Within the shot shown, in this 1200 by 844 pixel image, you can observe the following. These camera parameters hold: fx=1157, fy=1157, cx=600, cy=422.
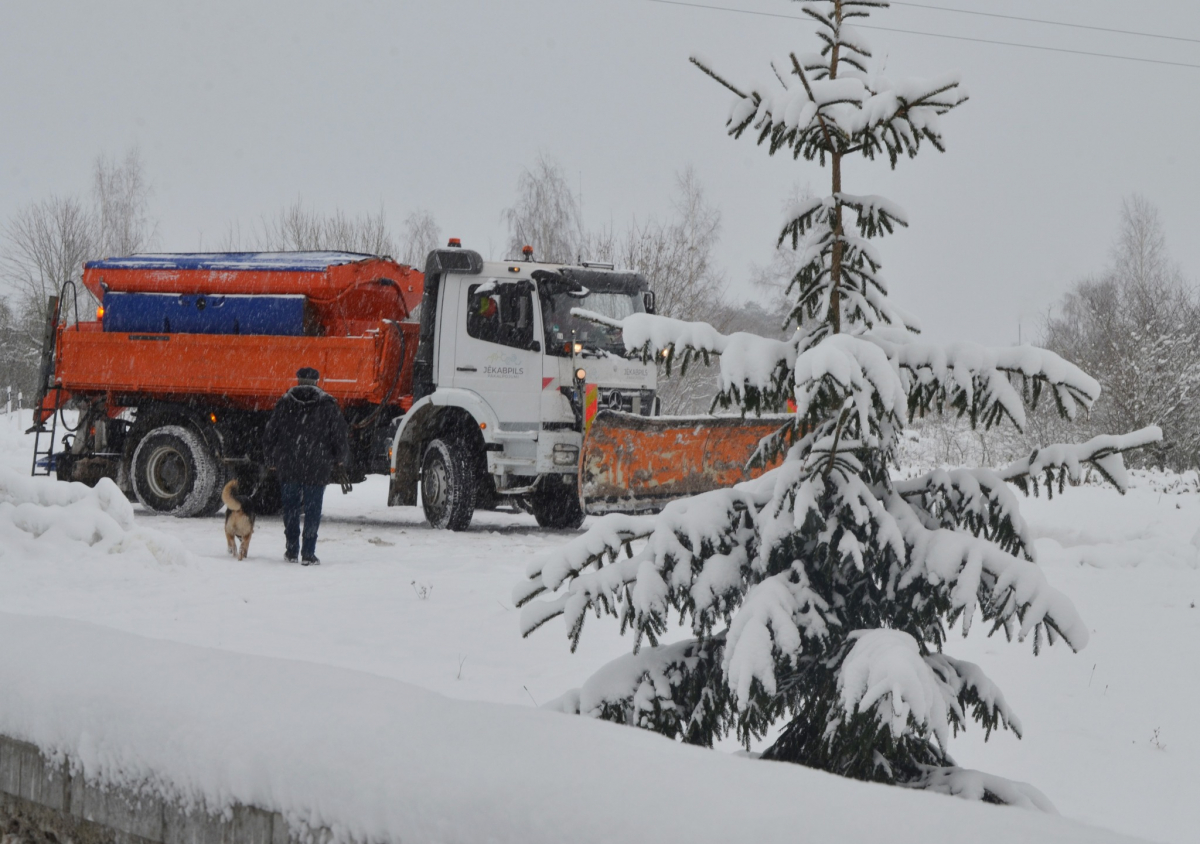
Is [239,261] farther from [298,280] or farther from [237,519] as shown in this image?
[237,519]

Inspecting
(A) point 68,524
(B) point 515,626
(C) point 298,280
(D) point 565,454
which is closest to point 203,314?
(C) point 298,280

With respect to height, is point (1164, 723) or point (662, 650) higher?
point (662, 650)

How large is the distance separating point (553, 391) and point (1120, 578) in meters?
5.46

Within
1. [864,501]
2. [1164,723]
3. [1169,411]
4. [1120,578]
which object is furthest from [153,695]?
[1169,411]

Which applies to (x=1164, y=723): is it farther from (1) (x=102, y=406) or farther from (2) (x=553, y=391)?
(1) (x=102, y=406)

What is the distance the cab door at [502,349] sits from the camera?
11.7 meters

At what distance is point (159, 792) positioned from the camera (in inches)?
93.0

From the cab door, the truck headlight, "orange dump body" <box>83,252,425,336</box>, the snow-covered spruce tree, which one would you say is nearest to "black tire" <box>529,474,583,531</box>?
the truck headlight

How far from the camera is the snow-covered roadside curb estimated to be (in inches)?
69.4

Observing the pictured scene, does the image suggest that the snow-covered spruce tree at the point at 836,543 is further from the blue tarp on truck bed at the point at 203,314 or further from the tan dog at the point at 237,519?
the blue tarp on truck bed at the point at 203,314

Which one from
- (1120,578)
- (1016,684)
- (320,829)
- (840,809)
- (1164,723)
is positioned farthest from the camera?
(1120,578)

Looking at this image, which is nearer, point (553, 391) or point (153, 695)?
point (153, 695)

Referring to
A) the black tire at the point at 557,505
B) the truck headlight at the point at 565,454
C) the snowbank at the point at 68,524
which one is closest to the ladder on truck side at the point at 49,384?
the snowbank at the point at 68,524

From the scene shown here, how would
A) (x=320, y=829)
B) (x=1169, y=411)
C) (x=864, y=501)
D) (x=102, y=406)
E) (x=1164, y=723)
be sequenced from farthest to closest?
1. (x=1169, y=411)
2. (x=102, y=406)
3. (x=1164, y=723)
4. (x=864, y=501)
5. (x=320, y=829)
